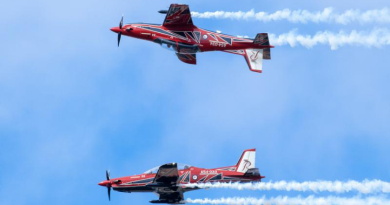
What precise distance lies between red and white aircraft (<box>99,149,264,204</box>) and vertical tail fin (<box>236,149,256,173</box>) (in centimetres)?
90

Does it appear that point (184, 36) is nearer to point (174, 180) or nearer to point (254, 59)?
point (254, 59)

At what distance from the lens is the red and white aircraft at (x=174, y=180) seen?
5141 centimetres

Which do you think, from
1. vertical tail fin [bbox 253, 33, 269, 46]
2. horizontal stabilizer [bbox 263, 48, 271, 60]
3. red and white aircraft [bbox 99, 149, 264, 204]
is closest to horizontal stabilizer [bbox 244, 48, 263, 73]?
horizontal stabilizer [bbox 263, 48, 271, 60]

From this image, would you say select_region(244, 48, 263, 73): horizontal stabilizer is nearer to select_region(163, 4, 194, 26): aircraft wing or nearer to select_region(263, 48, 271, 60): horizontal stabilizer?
select_region(263, 48, 271, 60): horizontal stabilizer

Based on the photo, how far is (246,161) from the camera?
180 ft

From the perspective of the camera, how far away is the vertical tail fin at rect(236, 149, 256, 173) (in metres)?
53.8

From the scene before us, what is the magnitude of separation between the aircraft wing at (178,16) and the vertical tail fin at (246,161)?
11109mm

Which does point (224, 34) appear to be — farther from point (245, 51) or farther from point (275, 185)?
point (275, 185)

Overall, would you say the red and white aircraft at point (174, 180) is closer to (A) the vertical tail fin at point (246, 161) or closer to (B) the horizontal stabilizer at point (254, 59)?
(A) the vertical tail fin at point (246, 161)

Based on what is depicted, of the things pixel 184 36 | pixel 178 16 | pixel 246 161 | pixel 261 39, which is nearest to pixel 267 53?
pixel 261 39

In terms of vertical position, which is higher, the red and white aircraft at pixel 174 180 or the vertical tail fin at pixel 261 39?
the vertical tail fin at pixel 261 39

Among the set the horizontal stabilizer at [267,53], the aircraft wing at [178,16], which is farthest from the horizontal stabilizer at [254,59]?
the aircraft wing at [178,16]

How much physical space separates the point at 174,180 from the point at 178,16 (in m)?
13.1

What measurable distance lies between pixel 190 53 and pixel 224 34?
10.2 ft
